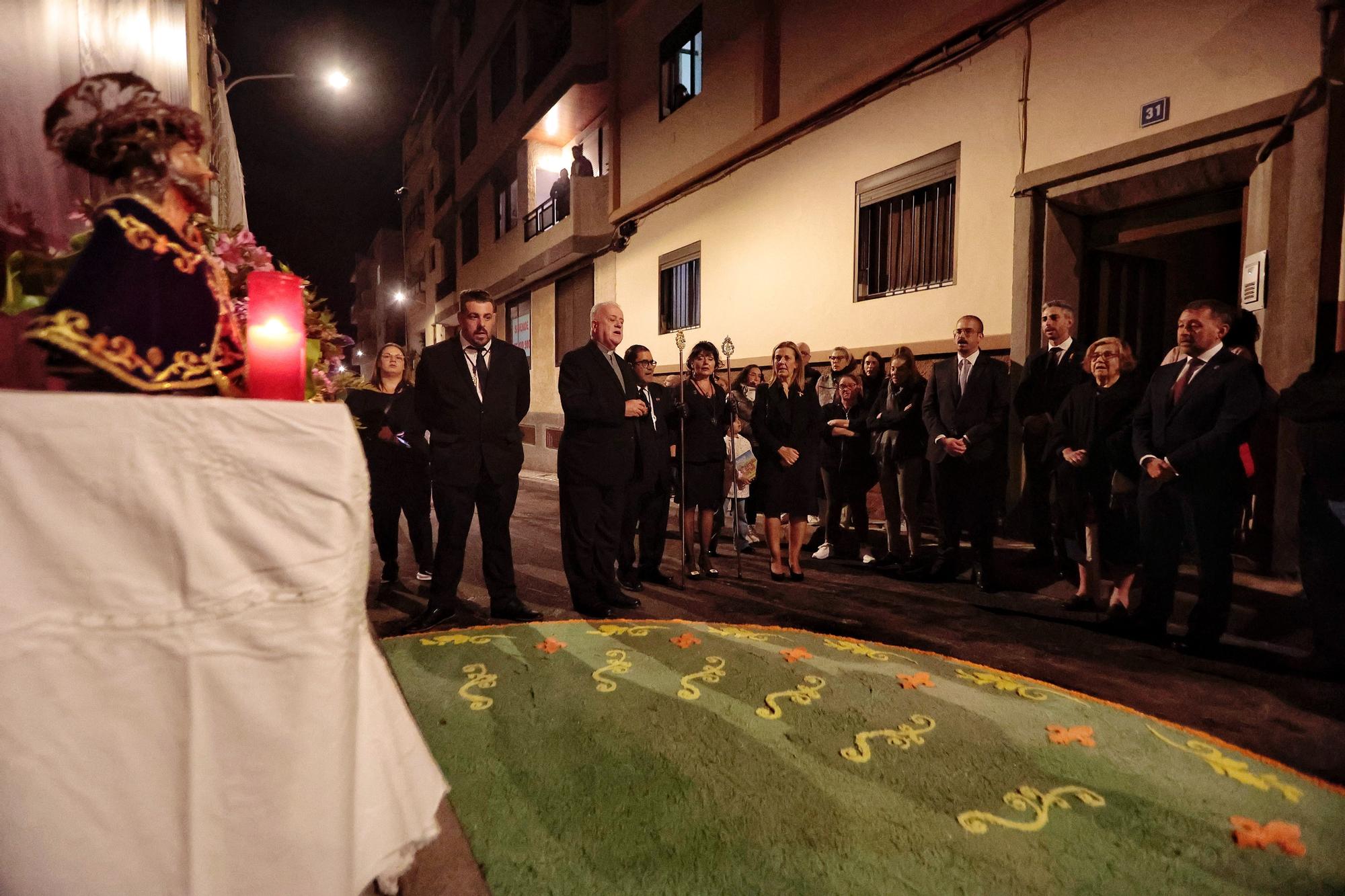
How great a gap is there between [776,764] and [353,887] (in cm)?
151

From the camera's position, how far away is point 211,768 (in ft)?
3.85

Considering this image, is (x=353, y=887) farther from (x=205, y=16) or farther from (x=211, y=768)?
(x=205, y=16)

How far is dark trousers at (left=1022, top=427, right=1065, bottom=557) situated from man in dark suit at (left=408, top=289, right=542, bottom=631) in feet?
12.9

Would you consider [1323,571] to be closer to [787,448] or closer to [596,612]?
[787,448]

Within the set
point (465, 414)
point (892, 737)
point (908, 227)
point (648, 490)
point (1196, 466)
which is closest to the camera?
point (892, 737)

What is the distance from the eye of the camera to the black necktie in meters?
4.23

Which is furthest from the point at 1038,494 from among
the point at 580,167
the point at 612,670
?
the point at 580,167

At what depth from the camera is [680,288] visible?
37.7ft

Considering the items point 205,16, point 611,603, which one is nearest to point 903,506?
point 611,603

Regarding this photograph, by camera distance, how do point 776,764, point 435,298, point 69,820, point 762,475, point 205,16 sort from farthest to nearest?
point 435,298 → point 205,16 → point 762,475 → point 776,764 → point 69,820

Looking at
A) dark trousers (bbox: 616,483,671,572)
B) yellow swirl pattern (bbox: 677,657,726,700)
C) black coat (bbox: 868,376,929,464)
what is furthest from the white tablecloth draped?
black coat (bbox: 868,376,929,464)

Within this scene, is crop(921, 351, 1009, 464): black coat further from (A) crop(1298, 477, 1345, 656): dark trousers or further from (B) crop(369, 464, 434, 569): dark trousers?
(B) crop(369, 464, 434, 569): dark trousers

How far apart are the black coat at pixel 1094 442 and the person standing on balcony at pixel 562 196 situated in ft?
37.2

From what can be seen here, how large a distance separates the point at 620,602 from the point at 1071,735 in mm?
2678
